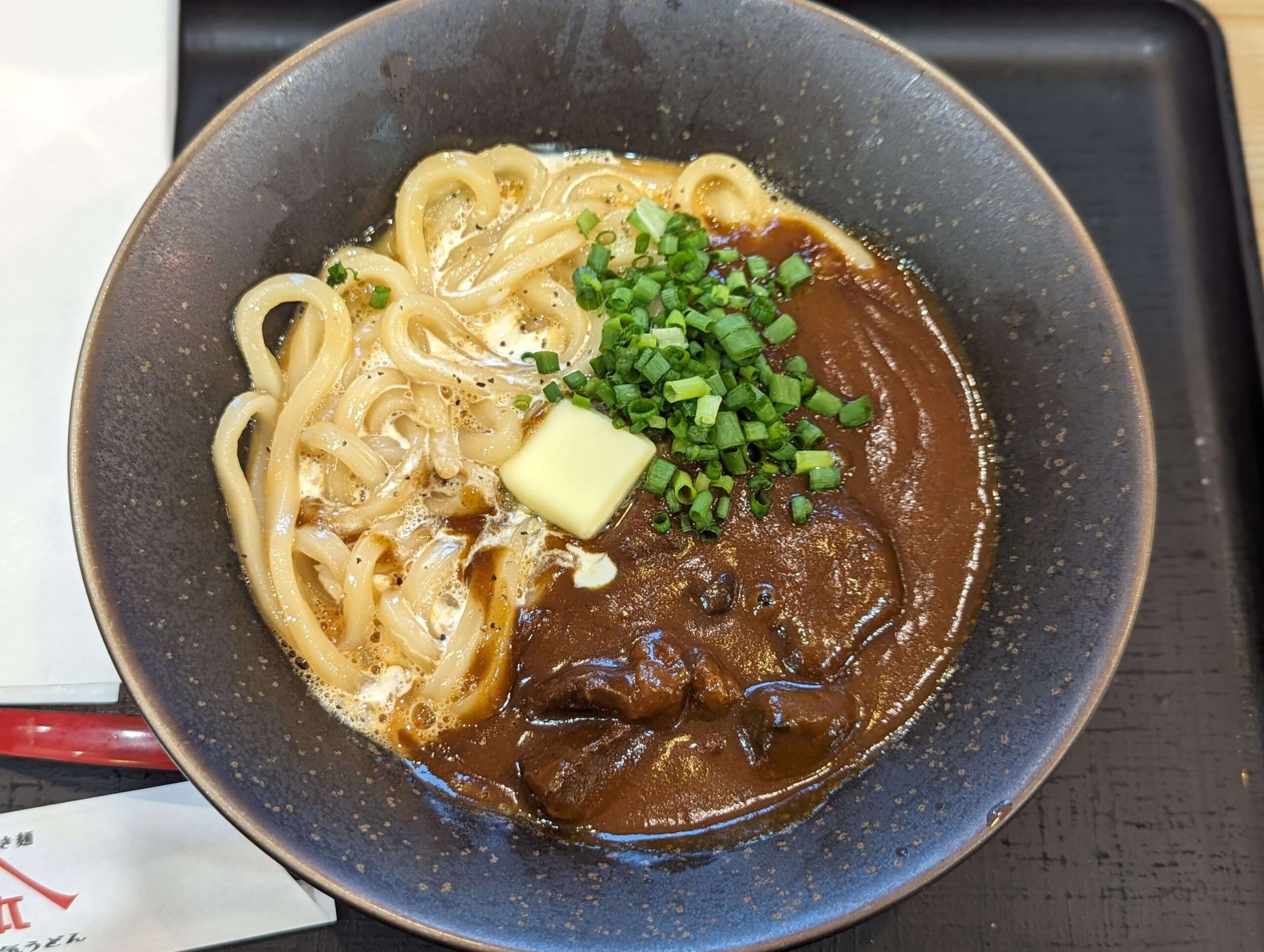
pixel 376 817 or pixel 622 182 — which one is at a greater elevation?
pixel 622 182

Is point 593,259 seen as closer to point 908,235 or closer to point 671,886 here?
point 908,235

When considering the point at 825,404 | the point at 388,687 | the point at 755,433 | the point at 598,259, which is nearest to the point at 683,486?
the point at 755,433

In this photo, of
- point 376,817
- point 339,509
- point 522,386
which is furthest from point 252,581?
point 522,386

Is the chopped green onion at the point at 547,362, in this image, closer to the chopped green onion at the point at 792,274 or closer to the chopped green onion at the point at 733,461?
the chopped green onion at the point at 733,461

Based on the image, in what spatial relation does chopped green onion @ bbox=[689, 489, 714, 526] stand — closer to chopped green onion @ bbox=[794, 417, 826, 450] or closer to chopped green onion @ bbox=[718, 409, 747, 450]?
chopped green onion @ bbox=[718, 409, 747, 450]

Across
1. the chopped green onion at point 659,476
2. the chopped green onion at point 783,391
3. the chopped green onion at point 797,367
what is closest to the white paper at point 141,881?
the chopped green onion at point 659,476

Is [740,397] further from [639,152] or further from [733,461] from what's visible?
[639,152]
